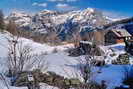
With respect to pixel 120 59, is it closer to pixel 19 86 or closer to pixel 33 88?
pixel 19 86

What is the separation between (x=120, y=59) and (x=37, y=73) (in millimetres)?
14509

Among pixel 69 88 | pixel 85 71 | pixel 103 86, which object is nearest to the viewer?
pixel 85 71

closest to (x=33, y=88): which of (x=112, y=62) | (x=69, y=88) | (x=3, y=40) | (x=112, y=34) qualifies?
(x=69, y=88)

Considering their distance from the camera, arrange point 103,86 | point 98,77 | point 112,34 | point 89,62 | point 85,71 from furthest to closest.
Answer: point 112,34 < point 98,77 < point 103,86 < point 89,62 < point 85,71

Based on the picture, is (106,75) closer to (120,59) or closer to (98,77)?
(98,77)

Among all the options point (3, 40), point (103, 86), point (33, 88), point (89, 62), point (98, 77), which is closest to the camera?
point (33, 88)

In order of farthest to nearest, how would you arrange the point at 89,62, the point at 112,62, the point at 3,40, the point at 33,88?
the point at 3,40 < the point at 112,62 < the point at 89,62 < the point at 33,88

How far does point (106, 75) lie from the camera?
1784cm

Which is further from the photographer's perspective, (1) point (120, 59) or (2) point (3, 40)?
(2) point (3, 40)

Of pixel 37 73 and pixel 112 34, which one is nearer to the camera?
pixel 37 73

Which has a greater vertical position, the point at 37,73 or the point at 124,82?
the point at 37,73

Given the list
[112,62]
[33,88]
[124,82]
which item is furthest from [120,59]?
[33,88]

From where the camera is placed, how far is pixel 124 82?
14273mm

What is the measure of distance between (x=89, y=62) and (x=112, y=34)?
143 ft
